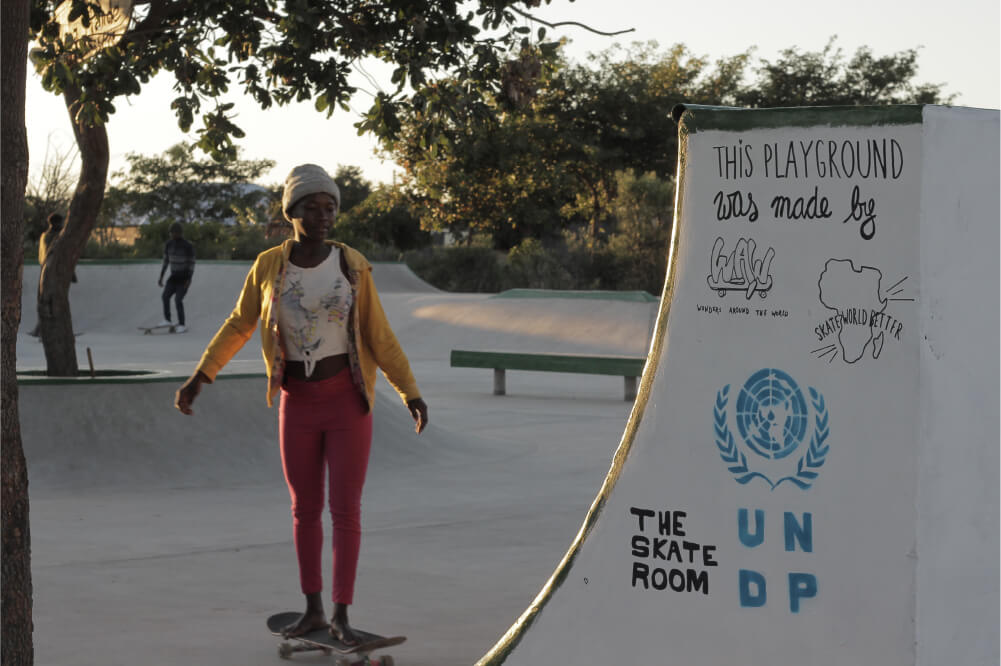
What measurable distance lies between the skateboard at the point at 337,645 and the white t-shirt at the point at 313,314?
3.06 ft

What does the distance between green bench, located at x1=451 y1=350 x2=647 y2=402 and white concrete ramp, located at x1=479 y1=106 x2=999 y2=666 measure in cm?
1121

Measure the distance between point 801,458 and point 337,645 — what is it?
2.17 metres

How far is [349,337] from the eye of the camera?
498 cm

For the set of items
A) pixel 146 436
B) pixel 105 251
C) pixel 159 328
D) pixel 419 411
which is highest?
pixel 105 251

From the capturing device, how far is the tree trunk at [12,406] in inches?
156

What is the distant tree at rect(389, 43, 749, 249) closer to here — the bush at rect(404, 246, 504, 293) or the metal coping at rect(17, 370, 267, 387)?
the bush at rect(404, 246, 504, 293)

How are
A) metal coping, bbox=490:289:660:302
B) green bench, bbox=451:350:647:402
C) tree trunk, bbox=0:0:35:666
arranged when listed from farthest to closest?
1. metal coping, bbox=490:289:660:302
2. green bench, bbox=451:350:647:402
3. tree trunk, bbox=0:0:35:666

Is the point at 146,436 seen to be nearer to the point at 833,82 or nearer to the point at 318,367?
the point at 318,367

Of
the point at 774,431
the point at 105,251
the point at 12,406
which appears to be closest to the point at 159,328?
the point at 105,251

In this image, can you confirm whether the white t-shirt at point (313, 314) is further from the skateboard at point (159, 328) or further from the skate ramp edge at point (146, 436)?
the skateboard at point (159, 328)

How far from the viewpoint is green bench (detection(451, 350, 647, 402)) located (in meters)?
15.0

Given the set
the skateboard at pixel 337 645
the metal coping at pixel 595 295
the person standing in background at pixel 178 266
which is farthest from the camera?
the person standing in background at pixel 178 266

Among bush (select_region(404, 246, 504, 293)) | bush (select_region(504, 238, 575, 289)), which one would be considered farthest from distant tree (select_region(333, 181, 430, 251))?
bush (select_region(504, 238, 575, 289))

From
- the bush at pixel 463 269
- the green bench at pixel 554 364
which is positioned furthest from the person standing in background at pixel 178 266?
the bush at pixel 463 269
